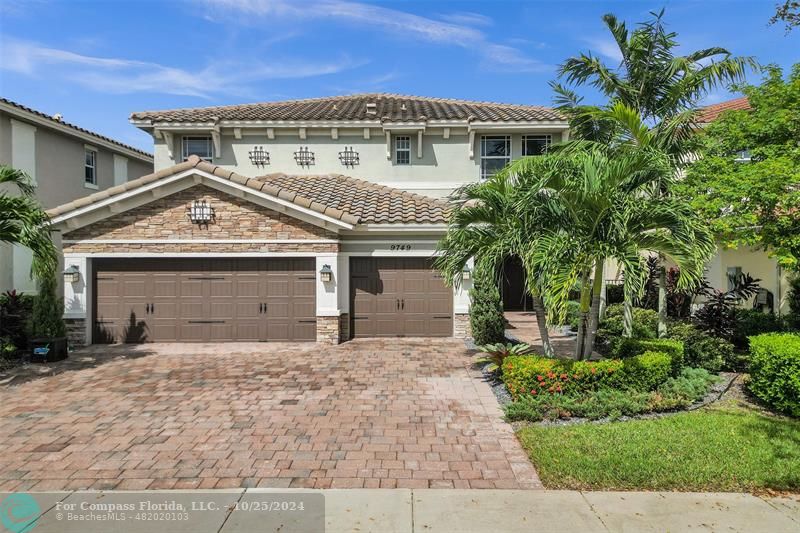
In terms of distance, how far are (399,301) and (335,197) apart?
3871mm

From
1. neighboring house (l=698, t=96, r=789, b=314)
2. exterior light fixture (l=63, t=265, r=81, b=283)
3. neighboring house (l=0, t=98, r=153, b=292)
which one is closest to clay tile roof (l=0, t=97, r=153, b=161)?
neighboring house (l=0, t=98, r=153, b=292)

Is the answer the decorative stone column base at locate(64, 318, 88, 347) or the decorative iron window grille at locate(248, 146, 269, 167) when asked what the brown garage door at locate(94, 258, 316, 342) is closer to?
the decorative stone column base at locate(64, 318, 88, 347)

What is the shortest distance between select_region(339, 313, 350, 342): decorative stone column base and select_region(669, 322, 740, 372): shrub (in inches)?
325

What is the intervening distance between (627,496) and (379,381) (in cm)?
501

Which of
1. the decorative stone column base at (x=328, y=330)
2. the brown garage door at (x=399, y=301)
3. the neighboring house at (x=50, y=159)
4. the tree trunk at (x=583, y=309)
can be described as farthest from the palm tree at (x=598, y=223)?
the neighboring house at (x=50, y=159)

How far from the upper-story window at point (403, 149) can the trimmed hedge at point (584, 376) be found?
10.6 meters

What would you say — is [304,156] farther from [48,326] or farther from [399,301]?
[48,326]

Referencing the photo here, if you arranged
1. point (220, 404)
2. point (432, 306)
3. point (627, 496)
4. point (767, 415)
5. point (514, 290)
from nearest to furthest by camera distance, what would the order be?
point (627, 496) → point (767, 415) → point (220, 404) → point (432, 306) → point (514, 290)

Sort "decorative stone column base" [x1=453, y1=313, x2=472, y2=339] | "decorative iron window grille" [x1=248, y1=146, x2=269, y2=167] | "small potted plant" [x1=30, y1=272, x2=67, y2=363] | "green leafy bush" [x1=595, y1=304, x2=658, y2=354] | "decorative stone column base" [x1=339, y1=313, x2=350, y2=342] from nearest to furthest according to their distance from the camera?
1. "small potted plant" [x1=30, y1=272, x2=67, y2=363]
2. "green leafy bush" [x1=595, y1=304, x2=658, y2=354]
3. "decorative stone column base" [x1=339, y1=313, x2=350, y2=342]
4. "decorative stone column base" [x1=453, y1=313, x2=472, y2=339]
5. "decorative iron window grille" [x1=248, y1=146, x2=269, y2=167]

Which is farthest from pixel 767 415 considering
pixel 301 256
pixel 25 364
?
pixel 25 364

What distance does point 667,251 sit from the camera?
6957 mm

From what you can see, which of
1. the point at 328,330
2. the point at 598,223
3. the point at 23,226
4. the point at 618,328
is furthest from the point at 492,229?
the point at 23,226

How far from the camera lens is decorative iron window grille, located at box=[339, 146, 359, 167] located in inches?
639

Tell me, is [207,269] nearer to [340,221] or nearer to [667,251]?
[340,221]
